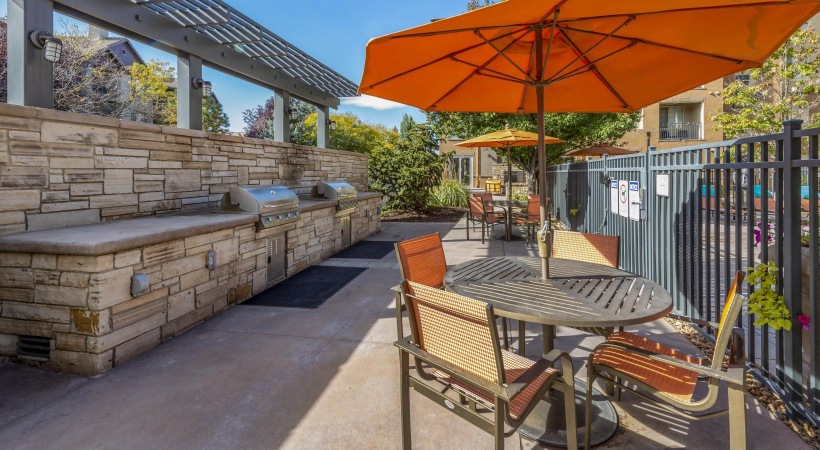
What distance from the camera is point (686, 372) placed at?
206 cm

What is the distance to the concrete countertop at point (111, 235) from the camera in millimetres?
2873

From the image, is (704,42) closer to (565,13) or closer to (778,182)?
(778,182)

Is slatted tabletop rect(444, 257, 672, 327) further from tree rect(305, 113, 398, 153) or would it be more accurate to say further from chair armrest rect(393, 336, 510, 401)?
tree rect(305, 113, 398, 153)

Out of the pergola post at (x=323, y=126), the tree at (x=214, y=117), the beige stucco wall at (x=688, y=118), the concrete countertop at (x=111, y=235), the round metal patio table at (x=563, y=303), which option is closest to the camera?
the round metal patio table at (x=563, y=303)

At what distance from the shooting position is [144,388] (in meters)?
2.78

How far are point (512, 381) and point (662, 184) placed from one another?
3377 millimetres

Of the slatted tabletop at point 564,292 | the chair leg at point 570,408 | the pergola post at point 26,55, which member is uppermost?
the pergola post at point 26,55

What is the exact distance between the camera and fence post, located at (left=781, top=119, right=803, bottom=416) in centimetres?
233

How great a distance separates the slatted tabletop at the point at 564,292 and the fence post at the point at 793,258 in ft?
2.39

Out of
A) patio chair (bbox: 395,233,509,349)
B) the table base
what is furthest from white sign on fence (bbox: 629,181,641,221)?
the table base

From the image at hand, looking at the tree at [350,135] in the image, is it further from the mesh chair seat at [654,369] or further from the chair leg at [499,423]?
the chair leg at [499,423]

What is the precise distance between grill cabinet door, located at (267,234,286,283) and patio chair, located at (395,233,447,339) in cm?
271

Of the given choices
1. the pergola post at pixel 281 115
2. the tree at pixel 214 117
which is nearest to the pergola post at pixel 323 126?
the pergola post at pixel 281 115

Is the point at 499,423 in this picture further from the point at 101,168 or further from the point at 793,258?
the point at 101,168
